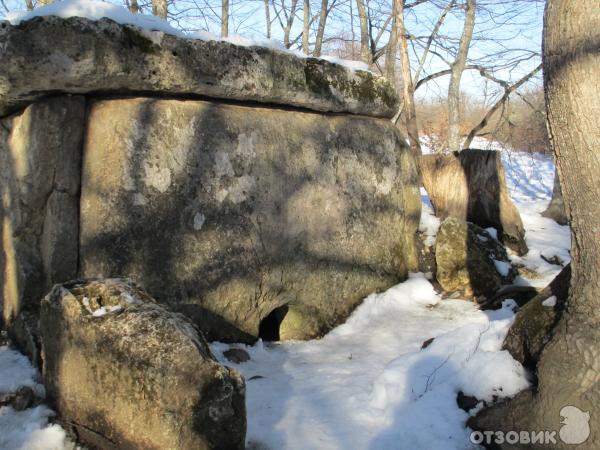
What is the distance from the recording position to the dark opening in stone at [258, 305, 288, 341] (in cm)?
409

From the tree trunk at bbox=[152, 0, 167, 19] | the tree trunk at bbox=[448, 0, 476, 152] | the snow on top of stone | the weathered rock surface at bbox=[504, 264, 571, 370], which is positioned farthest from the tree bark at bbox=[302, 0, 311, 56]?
the weathered rock surface at bbox=[504, 264, 571, 370]

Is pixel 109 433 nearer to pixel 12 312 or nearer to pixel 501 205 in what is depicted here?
pixel 12 312

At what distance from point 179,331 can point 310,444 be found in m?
0.79

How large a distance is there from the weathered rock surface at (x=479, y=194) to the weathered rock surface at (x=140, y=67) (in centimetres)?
219

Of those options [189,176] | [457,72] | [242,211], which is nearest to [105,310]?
[189,176]

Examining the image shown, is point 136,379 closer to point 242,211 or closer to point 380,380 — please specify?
point 380,380

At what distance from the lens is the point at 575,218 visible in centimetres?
223

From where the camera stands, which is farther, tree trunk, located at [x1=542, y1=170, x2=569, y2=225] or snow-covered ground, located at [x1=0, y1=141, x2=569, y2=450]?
tree trunk, located at [x1=542, y1=170, x2=569, y2=225]

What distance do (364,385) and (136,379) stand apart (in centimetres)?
137

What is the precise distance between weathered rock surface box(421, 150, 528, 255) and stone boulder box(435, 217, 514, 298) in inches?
28.6

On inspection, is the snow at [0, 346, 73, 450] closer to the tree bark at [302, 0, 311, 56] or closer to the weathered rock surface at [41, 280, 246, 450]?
the weathered rock surface at [41, 280, 246, 450]

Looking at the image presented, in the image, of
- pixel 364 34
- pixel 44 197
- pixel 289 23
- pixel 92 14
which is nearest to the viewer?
pixel 92 14

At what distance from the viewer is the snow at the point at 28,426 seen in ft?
7.05

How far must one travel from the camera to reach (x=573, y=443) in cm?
207
